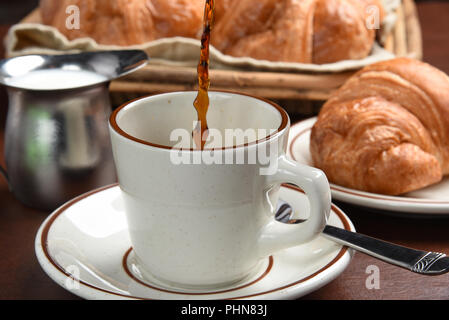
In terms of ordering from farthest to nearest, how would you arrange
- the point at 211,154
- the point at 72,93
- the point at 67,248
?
the point at 72,93 < the point at 67,248 < the point at 211,154

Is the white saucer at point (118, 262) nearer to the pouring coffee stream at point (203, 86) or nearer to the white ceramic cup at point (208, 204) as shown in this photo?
the white ceramic cup at point (208, 204)

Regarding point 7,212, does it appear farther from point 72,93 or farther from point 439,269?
point 439,269

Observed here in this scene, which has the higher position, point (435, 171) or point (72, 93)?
point (72, 93)

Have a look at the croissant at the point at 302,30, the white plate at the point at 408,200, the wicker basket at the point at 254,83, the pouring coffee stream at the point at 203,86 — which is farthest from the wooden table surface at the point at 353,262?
the croissant at the point at 302,30

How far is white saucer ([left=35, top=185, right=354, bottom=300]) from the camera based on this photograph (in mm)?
565

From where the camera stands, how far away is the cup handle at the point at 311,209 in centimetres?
59

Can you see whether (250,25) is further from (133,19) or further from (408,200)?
(408,200)

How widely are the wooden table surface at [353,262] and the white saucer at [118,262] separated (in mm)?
46

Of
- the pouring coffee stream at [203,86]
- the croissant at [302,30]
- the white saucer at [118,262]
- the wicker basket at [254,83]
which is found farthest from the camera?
the croissant at [302,30]

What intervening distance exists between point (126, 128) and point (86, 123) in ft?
0.68

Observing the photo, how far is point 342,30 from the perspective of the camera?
1.23 metres

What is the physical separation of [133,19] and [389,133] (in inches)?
25.9

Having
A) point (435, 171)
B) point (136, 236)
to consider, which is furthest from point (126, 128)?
point (435, 171)

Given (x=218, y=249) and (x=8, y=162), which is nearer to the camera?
(x=218, y=249)
